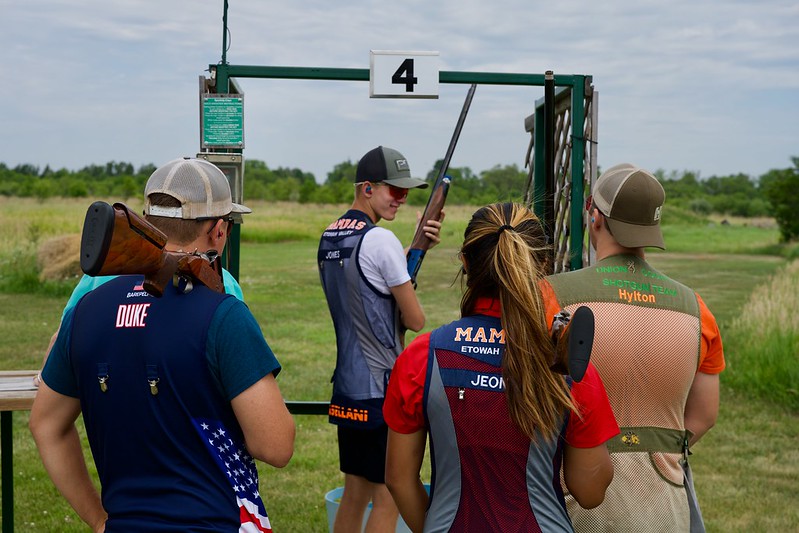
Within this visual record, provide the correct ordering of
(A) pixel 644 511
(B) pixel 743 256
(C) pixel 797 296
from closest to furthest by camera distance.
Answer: (A) pixel 644 511, (C) pixel 797 296, (B) pixel 743 256

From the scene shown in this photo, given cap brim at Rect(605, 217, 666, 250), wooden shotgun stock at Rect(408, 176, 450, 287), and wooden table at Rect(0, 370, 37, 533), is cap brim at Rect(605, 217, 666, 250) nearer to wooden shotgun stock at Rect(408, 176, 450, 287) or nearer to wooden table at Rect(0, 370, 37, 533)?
wooden shotgun stock at Rect(408, 176, 450, 287)

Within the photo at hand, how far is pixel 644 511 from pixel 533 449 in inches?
24.7

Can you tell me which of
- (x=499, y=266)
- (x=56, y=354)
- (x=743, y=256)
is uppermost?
(x=499, y=266)

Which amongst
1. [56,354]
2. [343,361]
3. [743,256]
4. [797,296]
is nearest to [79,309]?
[56,354]

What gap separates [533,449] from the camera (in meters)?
2.00

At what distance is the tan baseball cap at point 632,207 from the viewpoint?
255 cm

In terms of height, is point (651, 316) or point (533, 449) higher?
point (651, 316)

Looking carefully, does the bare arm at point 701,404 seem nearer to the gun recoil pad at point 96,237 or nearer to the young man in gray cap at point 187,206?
the young man in gray cap at point 187,206

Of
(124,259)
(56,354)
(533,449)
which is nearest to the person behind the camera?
(124,259)

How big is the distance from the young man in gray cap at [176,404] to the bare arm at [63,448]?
0.13m

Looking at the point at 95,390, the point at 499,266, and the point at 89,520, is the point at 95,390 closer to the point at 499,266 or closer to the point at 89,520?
the point at 89,520

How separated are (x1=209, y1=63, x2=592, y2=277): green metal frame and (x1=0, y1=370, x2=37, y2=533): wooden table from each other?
1294mm

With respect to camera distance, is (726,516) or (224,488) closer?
(224,488)

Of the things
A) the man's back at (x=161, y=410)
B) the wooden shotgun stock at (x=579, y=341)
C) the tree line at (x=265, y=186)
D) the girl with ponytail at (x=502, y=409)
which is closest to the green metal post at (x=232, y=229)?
the man's back at (x=161, y=410)
